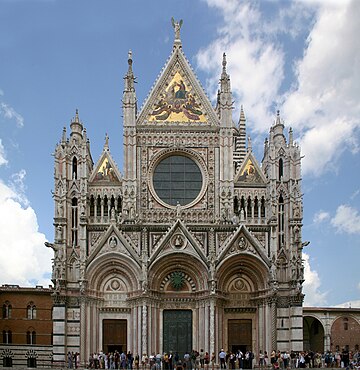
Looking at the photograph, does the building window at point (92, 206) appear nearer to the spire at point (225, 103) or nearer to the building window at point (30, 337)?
the spire at point (225, 103)

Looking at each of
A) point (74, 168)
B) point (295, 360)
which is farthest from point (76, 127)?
point (295, 360)

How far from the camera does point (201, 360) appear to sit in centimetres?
4053

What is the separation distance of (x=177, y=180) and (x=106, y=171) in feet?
14.4

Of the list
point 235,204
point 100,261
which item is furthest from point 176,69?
point 100,261

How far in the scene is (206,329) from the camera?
41844 millimetres

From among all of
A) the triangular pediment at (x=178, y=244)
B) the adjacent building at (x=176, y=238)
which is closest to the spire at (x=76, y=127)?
the adjacent building at (x=176, y=238)

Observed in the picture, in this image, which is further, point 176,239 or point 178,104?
point 178,104

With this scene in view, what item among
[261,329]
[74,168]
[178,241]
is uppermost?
[74,168]

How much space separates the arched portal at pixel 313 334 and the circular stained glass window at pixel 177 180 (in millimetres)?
21293

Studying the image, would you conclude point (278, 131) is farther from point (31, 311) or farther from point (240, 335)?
point (31, 311)

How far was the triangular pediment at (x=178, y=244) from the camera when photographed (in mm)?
42438

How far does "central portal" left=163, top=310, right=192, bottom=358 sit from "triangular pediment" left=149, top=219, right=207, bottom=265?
3527mm

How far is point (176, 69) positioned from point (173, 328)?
16.2m

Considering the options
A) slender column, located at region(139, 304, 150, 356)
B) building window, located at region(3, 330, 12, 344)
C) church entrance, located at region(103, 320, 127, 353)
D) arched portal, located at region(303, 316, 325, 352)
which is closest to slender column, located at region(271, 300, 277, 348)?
slender column, located at region(139, 304, 150, 356)
